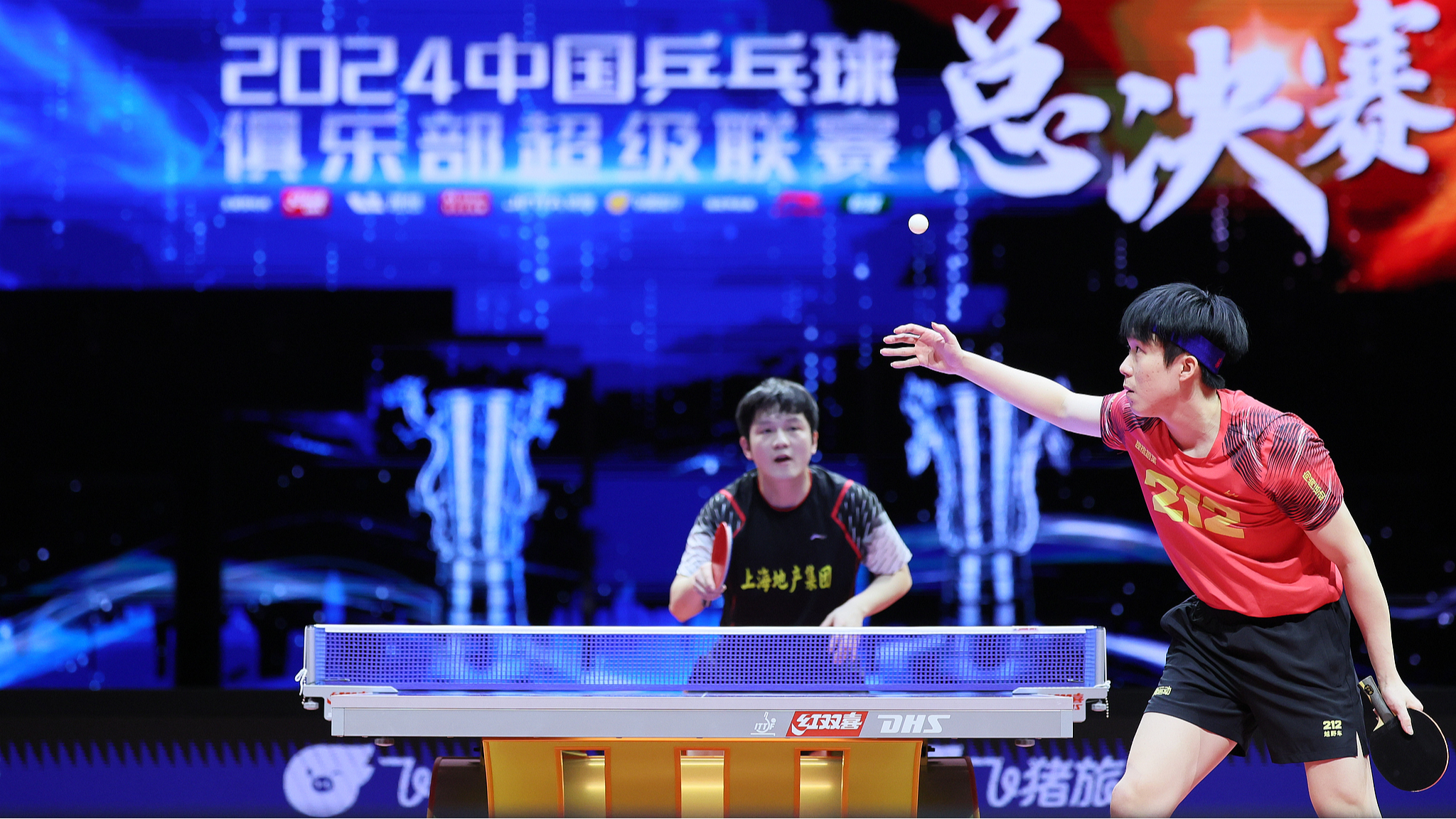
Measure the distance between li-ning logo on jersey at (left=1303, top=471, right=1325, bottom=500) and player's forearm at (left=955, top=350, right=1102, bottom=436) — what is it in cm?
51

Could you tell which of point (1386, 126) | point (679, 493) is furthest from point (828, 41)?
Answer: point (1386, 126)

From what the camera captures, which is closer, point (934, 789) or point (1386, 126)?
point (934, 789)

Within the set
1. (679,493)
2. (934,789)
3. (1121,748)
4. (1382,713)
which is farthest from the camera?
(679,493)

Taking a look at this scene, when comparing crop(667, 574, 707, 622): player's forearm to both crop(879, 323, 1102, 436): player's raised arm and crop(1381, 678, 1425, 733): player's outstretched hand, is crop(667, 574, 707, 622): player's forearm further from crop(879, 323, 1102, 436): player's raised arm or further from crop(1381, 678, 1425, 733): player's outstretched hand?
crop(1381, 678, 1425, 733): player's outstretched hand

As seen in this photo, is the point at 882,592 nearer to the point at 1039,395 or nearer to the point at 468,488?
the point at 1039,395

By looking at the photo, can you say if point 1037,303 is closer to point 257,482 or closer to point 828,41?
point 828,41

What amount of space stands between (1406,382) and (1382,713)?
3.09m

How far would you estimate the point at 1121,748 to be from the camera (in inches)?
193

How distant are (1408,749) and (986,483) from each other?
2.65m

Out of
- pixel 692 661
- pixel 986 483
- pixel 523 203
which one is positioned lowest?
pixel 692 661

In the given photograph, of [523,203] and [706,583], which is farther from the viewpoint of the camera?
[523,203]

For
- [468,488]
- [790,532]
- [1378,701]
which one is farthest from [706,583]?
[468,488]

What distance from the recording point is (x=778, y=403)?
3.53 metres

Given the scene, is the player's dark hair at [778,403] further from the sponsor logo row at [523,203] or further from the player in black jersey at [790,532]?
the sponsor logo row at [523,203]
